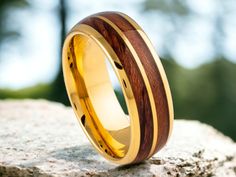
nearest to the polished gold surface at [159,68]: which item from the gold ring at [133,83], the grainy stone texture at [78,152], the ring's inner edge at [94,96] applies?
the gold ring at [133,83]

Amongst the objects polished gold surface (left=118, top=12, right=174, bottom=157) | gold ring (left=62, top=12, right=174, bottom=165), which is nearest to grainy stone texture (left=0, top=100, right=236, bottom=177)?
gold ring (left=62, top=12, right=174, bottom=165)

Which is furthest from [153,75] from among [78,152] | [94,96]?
[94,96]

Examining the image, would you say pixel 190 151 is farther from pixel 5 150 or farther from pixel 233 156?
pixel 5 150

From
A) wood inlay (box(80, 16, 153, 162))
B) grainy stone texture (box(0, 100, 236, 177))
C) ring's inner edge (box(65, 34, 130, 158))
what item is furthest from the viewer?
ring's inner edge (box(65, 34, 130, 158))

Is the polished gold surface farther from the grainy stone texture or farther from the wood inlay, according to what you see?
the grainy stone texture

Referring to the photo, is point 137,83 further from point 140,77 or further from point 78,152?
point 78,152

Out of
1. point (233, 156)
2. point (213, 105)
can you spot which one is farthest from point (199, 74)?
point (233, 156)

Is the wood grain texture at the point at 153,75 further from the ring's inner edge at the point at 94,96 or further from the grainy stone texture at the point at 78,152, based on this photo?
the ring's inner edge at the point at 94,96
